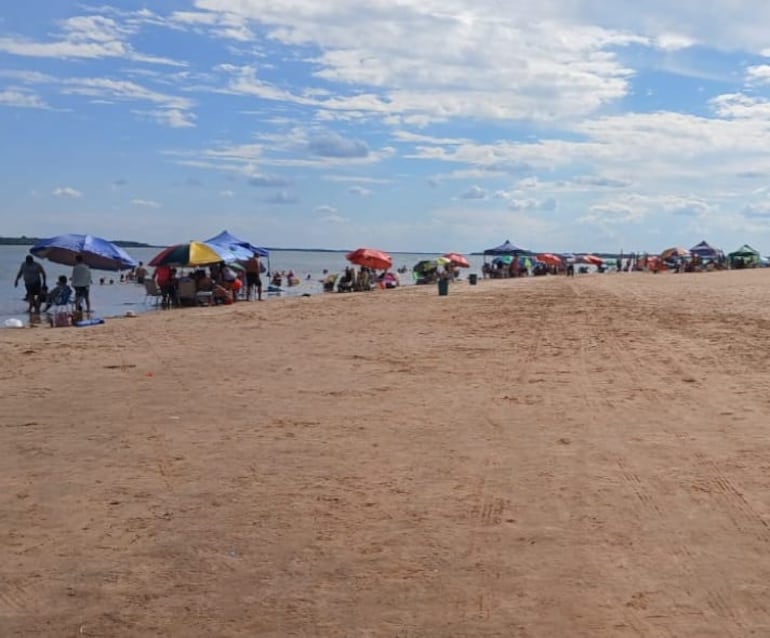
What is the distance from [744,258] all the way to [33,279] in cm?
4907

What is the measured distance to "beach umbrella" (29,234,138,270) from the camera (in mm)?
18812

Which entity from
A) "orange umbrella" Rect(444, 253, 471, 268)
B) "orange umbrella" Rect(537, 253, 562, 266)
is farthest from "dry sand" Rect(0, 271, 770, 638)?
"orange umbrella" Rect(537, 253, 562, 266)

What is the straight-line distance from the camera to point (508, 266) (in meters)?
48.8

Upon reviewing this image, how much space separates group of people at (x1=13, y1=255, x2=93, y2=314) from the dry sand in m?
8.05

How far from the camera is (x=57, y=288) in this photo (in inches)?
760

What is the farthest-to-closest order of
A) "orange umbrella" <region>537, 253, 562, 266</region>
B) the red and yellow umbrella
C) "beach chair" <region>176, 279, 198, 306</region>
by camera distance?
the red and yellow umbrella → "orange umbrella" <region>537, 253, 562, 266</region> → "beach chair" <region>176, 279, 198, 306</region>

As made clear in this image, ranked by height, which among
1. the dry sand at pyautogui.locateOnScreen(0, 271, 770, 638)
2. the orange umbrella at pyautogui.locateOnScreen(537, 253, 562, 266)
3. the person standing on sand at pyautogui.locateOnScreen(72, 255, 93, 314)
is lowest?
the dry sand at pyautogui.locateOnScreen(0, 271, 770, 638)

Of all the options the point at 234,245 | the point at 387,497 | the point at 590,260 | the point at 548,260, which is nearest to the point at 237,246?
the point at 234,245

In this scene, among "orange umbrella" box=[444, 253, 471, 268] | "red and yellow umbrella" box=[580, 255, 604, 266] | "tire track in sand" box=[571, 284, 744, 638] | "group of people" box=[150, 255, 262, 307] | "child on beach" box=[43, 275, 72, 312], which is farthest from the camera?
"red and yellow umbrella" box=[580, 255, 604, 266]

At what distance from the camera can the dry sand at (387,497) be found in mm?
3586

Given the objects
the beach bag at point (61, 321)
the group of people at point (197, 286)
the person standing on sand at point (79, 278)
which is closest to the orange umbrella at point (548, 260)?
the group of people at point (197, 286)

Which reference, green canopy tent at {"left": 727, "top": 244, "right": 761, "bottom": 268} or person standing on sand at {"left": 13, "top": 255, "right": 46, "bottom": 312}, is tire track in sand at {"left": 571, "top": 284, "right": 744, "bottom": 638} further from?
green canopy tent at {"left": 727, "top": 244, "right": 761, "bottom": 268}

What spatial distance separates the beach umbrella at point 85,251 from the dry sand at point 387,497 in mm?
8532

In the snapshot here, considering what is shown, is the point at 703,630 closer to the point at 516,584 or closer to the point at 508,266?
the point at 516,584
